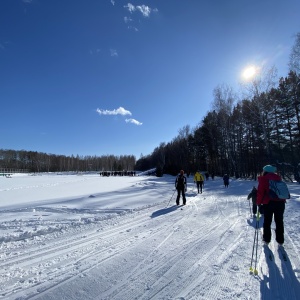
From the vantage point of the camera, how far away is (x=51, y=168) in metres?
127

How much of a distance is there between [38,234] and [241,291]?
554 cm

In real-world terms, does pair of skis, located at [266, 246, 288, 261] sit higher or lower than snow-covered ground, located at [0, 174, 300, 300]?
higher

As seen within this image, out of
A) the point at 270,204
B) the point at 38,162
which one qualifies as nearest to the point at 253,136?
the point at 270,204

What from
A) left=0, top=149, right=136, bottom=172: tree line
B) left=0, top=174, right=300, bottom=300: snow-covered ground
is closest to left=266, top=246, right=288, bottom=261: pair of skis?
left=0, top=174, right=300, bottom=300: snow-covered ground

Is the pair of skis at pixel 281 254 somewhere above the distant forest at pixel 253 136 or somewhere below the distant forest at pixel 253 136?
below

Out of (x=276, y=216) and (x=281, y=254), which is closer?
(x=281, y=254)

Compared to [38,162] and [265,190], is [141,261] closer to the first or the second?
[265,190]

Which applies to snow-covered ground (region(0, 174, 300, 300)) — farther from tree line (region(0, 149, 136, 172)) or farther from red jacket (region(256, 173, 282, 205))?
tree line (region(0, 149, 136, 172))

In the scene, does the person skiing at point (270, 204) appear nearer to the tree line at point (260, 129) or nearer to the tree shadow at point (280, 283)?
the tree shadow at point (280, 283)

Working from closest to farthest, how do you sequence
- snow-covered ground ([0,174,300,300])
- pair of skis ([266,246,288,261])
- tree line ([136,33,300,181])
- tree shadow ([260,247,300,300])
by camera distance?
tree shadow ([260,247,300,300]), snow-covered ground ([0,174,300,300]), pair of skis ([266,246,288,261]), tree line ([136,33,300,181])

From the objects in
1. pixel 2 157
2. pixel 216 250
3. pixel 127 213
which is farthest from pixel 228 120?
pixel 2 157

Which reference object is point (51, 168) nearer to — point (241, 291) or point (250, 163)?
point (250, 163)

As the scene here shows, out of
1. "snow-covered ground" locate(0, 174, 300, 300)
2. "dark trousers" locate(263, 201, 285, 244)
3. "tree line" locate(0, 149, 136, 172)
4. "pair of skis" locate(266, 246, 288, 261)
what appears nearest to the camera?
"snow-covered ground" locate(0, 174, 300, 300)

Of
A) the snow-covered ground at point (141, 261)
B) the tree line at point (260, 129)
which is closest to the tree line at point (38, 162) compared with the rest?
the tree line at point (260, 129)
